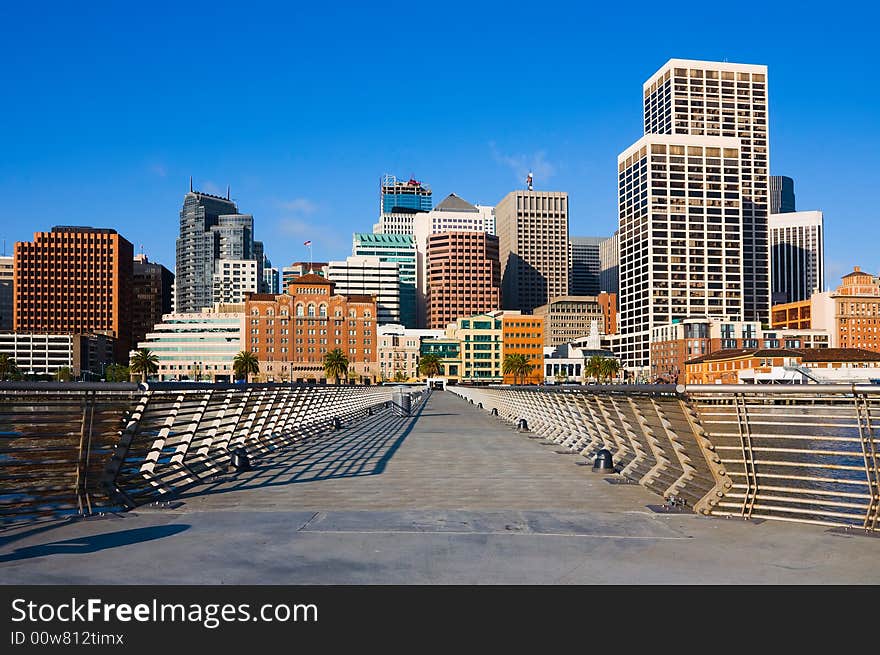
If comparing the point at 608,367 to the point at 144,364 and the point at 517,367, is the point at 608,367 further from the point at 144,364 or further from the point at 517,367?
the point at 144,364

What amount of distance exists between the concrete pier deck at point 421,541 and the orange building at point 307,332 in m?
181

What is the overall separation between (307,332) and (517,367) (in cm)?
5039

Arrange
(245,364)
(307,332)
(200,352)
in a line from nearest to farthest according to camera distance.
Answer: (245,364)
(307,332)
(200,352)

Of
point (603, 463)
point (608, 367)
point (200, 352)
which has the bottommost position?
point (608, 367)

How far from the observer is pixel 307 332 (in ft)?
634

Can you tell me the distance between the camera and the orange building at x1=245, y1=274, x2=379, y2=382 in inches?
7500

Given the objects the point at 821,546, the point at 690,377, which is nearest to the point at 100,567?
the point at 821,546

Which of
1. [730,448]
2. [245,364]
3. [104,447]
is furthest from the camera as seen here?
[245,364]

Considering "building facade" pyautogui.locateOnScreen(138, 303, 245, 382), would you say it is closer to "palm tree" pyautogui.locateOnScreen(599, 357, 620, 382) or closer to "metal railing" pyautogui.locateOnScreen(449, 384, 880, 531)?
"palm tree" pyautogui.locateOnScreen(599, 357, 620, 382)

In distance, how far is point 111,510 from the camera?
9.39 meters

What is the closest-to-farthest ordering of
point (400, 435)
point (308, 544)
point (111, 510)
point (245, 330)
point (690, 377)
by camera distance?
point (308, 544) < point (111, 510) < point (400, 435) < point (690, 377) < point (245, 330)

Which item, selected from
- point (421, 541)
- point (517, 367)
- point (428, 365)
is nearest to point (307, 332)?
point (428, 365)
